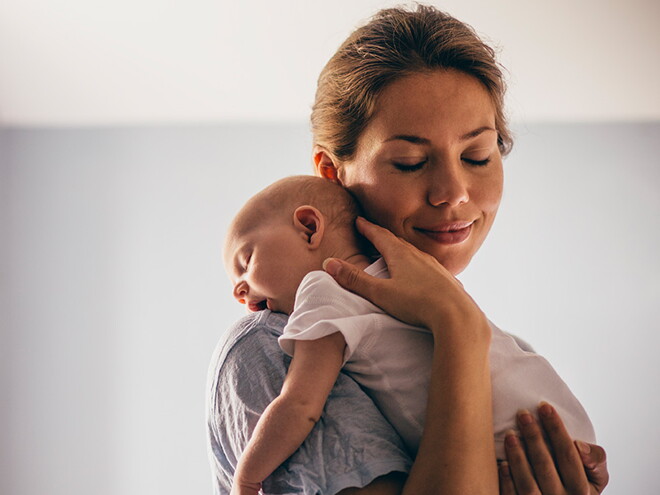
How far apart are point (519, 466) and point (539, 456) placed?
1.0 inches

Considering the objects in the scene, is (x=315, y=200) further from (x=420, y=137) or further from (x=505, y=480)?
(x=505, y=480)

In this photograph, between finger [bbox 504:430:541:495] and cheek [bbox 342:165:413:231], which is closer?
finger [bbox 504:430:541:495]

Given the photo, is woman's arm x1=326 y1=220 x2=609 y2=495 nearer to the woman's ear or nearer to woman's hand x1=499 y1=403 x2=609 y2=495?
woman's hand x1=499 y1=403 x2=609 y2=495

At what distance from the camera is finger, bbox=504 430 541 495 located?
2.77 ft

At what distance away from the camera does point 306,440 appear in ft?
2.69

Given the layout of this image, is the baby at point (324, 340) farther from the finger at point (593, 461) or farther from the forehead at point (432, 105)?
the forehead at point (432, 105)

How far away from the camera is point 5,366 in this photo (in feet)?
11.1

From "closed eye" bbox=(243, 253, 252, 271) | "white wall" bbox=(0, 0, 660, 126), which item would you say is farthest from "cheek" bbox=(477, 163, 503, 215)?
"white wall" bbox=(0, 0, 660, 126)

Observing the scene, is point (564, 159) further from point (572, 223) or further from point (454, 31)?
point (454, 31)

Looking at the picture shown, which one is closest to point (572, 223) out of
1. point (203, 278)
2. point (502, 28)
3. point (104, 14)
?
point (502, 28)

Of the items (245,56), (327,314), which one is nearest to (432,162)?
(327,314)

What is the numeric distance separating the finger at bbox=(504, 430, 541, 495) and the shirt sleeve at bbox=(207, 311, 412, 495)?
12cm

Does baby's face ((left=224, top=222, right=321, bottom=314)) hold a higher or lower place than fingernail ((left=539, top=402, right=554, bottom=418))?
higher

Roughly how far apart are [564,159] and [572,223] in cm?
→ 31
